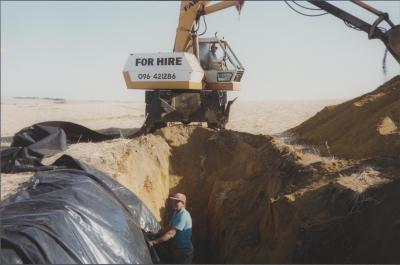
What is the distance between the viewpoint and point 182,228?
20.2 feet

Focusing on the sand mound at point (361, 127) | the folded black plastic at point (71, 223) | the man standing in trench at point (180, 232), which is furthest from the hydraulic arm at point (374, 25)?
the folded black plastic at point (71, 223)

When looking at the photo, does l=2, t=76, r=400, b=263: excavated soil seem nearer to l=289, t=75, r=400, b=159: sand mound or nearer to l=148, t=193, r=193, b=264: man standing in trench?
l=289, t=75, r=400, b=159: sand mound

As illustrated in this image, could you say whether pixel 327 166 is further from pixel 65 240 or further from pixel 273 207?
pixel 65 240

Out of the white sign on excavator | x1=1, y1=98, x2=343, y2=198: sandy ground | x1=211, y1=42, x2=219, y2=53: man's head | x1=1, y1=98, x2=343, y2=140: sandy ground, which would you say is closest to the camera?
the white sign on excavator

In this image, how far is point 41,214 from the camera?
456 cm

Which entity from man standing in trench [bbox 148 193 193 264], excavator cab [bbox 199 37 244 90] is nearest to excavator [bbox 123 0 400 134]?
excavator cab [bbox 199 37 244 90]

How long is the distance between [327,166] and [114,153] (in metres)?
4.05

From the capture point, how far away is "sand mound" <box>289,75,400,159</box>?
7.88m

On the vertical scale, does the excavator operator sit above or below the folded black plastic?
above

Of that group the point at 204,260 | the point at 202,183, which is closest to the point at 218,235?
the point at 204,260

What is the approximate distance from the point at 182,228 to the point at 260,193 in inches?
109

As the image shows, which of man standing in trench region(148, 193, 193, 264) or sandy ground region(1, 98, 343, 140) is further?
sandy ground region(1, 98, 343, 140)

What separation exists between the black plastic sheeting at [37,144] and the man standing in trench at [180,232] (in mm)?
2056

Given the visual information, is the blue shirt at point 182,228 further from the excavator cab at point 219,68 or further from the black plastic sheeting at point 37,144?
the excavator cab at point 219,68
